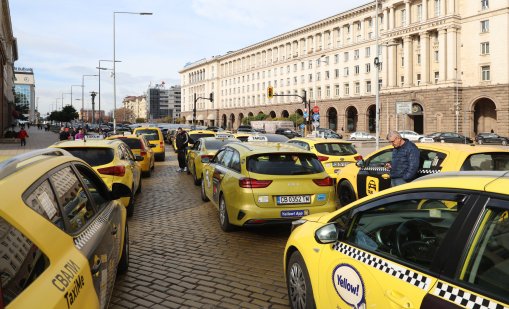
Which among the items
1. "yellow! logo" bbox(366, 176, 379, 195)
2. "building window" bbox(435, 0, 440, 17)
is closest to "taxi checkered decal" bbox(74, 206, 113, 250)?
"yellow! logo" bbox(366, 176, 379, 195)

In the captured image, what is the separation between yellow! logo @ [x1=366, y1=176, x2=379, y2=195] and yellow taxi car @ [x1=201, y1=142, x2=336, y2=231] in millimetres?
1559

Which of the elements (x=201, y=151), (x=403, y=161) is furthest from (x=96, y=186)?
(x=201, y=151)

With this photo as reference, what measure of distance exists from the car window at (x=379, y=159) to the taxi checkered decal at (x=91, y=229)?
18.6ft

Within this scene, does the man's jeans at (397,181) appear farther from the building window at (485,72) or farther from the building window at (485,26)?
the building window at (485,26)

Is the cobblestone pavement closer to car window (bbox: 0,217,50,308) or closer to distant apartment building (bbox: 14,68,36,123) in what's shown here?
car window (bbox: 0,217,50,308)

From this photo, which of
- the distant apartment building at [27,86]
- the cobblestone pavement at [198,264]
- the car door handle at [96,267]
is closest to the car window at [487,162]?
the cobblestone pavement at [198,264]

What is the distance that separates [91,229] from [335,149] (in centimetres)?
937

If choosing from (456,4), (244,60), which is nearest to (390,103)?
(456,4)

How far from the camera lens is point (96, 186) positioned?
4473 mm

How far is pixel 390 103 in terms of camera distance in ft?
206

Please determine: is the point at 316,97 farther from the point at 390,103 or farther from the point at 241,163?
the point at 241,163

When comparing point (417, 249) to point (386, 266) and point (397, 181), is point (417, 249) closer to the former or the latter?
point (386, 266)

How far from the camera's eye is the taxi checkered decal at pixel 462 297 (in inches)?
79.7

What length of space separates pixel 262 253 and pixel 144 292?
6.67 feet
